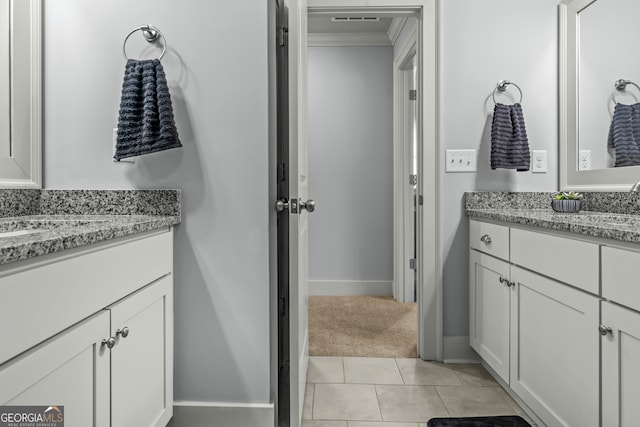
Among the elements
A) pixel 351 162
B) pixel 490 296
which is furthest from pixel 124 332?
pixel 351 162

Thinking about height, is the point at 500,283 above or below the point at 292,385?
above

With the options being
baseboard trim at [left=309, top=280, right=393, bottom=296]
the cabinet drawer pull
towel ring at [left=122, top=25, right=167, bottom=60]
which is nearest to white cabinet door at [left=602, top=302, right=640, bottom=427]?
the cabinet drawer pull

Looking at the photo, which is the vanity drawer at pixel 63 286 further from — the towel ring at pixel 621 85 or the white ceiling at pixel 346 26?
the white ceiling at pixel 346 26

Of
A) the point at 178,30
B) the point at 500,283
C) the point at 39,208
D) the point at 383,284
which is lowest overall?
the point at 383,284

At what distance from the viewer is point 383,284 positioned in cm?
378

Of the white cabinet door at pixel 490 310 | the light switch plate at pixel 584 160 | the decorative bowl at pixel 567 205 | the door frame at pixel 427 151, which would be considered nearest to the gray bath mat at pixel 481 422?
the white cabinet door at pixel 490 310

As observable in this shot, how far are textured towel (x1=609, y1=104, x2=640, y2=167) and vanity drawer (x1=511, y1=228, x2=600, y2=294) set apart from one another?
601 mm

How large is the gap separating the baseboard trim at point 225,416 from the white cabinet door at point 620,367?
43.5 inches

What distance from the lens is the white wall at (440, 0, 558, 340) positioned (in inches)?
89.4

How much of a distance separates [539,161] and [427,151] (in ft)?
2.04

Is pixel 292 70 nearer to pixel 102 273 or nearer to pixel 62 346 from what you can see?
pixel 102 273

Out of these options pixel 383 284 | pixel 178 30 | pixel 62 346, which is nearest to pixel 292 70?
pixel 178 30

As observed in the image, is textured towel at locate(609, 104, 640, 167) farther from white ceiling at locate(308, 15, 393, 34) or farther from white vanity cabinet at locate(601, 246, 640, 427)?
white ceiling at locate(308, 15, 393, 34)

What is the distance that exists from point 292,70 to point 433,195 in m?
1.21
